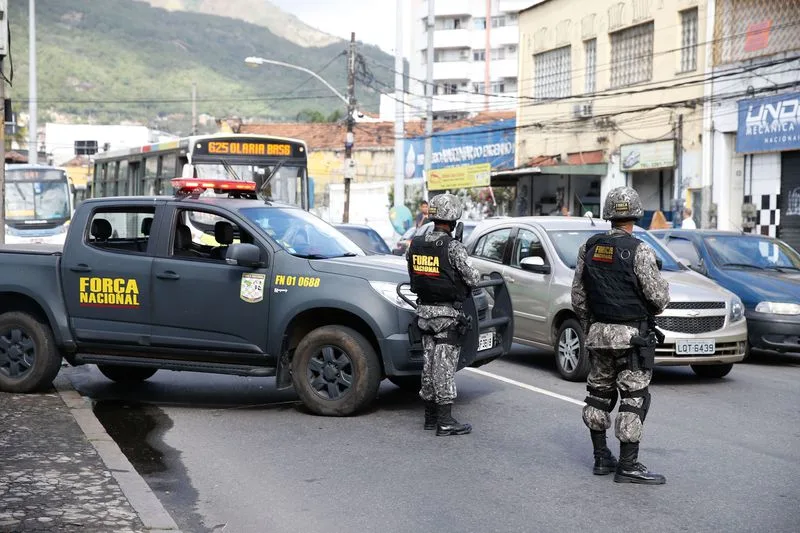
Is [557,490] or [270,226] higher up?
[270,226]

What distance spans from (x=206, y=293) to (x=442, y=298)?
2.19 meters

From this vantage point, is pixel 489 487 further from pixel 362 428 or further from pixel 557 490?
pixel 362 428

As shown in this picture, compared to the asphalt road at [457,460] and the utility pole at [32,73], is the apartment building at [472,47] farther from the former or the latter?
the asphalt road at [457,460]

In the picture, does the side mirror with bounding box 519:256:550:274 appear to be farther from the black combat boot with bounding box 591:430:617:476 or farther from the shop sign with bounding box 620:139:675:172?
the shop sign with bounding box 620:139:675:172

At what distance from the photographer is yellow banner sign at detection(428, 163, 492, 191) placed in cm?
3080

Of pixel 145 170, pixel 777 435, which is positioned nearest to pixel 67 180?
pixel 145 170

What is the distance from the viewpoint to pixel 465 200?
38.0 m

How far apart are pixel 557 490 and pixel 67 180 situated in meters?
23.3

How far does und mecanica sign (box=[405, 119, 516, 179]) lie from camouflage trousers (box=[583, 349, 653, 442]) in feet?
89.2

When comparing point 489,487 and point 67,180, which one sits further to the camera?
point 67,180

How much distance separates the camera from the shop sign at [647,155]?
1048 inches

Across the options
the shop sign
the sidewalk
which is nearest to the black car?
the sidewalk

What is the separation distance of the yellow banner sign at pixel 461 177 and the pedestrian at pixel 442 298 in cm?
2258

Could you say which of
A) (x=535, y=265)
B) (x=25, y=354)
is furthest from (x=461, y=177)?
(x=25, y=354)
